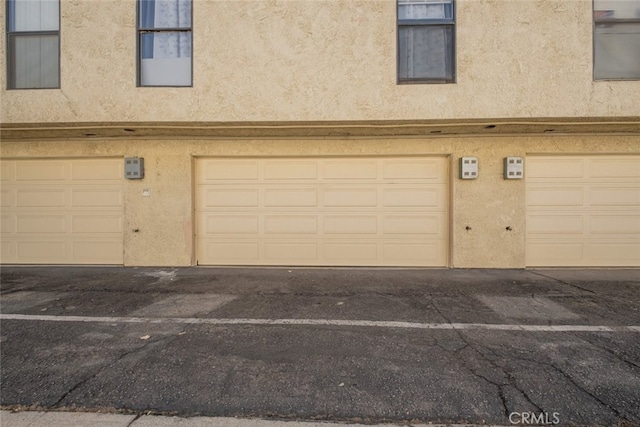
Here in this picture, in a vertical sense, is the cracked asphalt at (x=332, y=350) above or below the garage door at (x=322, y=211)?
below

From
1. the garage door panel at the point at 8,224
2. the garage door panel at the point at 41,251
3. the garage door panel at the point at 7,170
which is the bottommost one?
the garage door panel at the point at 41,251

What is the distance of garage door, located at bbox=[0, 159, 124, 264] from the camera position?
7230 mm

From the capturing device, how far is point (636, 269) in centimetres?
669

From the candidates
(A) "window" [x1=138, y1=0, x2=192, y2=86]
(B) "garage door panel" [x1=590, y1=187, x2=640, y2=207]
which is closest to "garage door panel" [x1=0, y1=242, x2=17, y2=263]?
(A) "window" [x1=138, y1=0, x2=192, y2=86]

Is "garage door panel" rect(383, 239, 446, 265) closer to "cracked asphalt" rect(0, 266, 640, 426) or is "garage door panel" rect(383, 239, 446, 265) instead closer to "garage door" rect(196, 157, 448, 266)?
"garage door" rect(196, 157, 448, 266)

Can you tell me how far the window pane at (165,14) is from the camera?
20.4 ft

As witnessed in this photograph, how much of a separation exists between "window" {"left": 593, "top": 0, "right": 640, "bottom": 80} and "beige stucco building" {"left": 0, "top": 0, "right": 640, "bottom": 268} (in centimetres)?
24

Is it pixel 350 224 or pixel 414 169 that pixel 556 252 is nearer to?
pixel 414 169

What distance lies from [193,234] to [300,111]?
11.7 feet

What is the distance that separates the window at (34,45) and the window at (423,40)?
6588 millimetres

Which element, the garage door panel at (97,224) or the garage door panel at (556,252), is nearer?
the garage door panel at (556,252)

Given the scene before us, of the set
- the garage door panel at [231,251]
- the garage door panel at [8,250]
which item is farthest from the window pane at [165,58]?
the garage door panel at [8,250]

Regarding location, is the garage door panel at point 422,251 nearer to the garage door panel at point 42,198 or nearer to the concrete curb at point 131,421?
the concrete curb at point 131,421

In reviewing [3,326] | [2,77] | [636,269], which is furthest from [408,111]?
[2,77]
